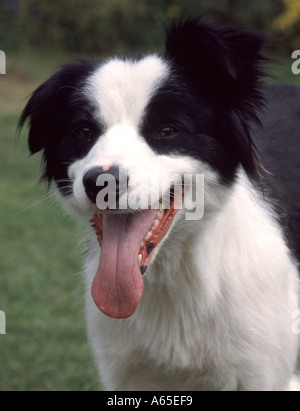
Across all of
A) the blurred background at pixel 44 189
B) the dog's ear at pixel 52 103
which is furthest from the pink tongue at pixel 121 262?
the dog's ear at pixel 52 103

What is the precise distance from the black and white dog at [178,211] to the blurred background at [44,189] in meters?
0.27

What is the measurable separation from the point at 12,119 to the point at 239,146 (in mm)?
8609

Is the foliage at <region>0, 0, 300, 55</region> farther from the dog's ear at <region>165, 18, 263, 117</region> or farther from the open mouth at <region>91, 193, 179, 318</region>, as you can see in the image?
the open mouth at <region>91, 193, 179, 318</region>

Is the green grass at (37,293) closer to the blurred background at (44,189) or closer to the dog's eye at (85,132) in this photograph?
the blurred background at (44,189)

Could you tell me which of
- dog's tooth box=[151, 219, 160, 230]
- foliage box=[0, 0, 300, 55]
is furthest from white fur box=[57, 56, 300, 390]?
foliage box=[0, 0, 300, 55]

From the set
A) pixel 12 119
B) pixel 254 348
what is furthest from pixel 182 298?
pixel 12 119

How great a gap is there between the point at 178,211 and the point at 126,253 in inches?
11.5

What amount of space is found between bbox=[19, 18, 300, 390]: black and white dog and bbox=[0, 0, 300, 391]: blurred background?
27 cm

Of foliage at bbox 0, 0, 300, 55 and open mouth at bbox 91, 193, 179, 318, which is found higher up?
foliage at bbox 0, 0, 300, 55

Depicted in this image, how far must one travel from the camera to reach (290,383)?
11.8 feet

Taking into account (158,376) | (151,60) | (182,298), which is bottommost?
(158,376)

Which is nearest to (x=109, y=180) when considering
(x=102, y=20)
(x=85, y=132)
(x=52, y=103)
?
(x=85, y=132)

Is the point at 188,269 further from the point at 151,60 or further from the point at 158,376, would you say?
the point at 151,60

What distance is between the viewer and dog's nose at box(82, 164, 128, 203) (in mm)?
2611
